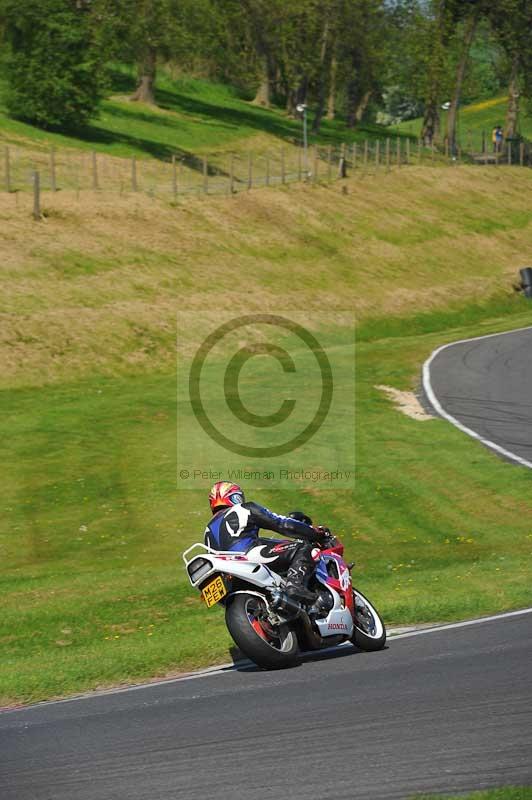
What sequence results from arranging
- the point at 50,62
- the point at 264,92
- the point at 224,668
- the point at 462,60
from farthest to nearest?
the point at 264,92 < the point at 462,60 < the point at 50,62 < the point at 224,668

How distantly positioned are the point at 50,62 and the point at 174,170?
17.7m

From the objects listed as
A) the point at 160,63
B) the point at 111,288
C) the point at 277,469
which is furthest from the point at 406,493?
the point at 160,63

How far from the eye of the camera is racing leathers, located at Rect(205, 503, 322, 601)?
37.9 feet

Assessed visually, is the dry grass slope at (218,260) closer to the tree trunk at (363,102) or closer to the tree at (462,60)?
the tree at (462,60)

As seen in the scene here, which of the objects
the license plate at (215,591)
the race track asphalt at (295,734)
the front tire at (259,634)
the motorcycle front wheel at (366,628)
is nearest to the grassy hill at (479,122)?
the motorcycle front wheel at (366,628)

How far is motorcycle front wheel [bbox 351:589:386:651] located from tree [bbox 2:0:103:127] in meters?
64.1

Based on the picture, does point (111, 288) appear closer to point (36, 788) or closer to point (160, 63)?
point (36, 788)

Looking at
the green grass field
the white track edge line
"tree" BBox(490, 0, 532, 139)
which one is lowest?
the white track edge line

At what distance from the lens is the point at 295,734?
8.82 m

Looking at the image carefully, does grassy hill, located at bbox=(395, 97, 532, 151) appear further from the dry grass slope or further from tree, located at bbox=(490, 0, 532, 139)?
the dry grass slope

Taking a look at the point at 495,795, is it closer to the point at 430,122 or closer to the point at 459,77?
the point at 459,77

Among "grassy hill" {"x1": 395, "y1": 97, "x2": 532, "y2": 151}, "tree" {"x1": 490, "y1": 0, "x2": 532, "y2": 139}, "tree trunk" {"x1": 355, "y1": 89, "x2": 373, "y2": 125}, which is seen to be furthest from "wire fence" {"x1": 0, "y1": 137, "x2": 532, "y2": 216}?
"grassy hill" {"x1": 395, "y1": 97, "x2": 532, "y2": 151}

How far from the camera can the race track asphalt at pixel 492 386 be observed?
93.4 ft

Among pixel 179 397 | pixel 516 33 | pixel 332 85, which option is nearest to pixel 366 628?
pixel 179 397
